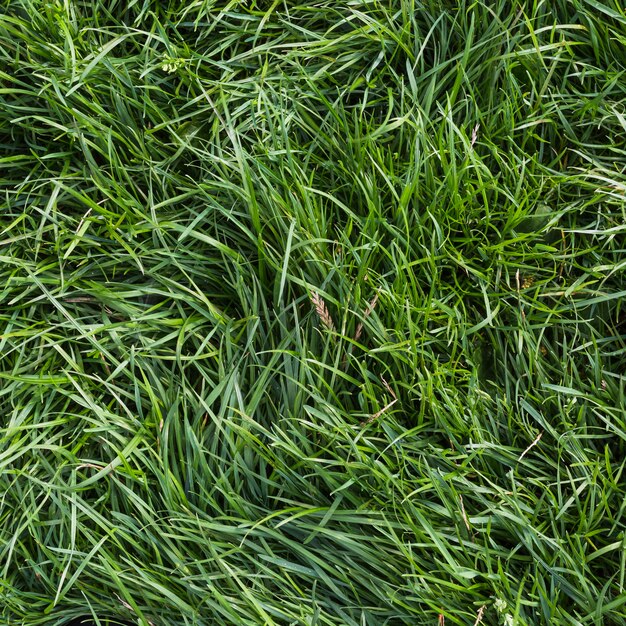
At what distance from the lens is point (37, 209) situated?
2.04m

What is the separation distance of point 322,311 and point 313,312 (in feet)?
0.32

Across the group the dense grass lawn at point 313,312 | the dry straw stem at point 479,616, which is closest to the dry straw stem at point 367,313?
the dense grass lawn at point 313,312

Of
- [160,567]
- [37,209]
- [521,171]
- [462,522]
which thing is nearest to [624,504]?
[462,522]

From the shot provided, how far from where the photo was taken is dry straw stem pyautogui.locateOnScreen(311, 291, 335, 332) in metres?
1.86

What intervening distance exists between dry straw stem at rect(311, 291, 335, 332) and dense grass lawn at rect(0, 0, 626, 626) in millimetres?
29

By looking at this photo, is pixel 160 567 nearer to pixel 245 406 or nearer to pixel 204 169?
pixel 245 406

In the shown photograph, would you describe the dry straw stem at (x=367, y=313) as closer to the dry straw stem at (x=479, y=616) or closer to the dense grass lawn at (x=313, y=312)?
the dense grass lawn at (x=313, y=312)

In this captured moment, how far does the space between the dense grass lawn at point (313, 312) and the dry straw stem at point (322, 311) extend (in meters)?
0.03

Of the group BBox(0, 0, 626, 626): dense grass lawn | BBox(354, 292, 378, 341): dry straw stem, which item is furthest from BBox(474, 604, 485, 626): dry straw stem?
BBox(354, 292, 378, 341): dry straw stem

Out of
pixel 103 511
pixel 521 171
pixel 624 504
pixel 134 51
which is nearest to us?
pixel 624 504

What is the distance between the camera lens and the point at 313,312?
1.96 m

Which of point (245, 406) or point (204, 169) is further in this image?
point (204, 169)

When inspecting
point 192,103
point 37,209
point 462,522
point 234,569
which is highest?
point 192,103

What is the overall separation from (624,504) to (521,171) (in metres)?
0.93
